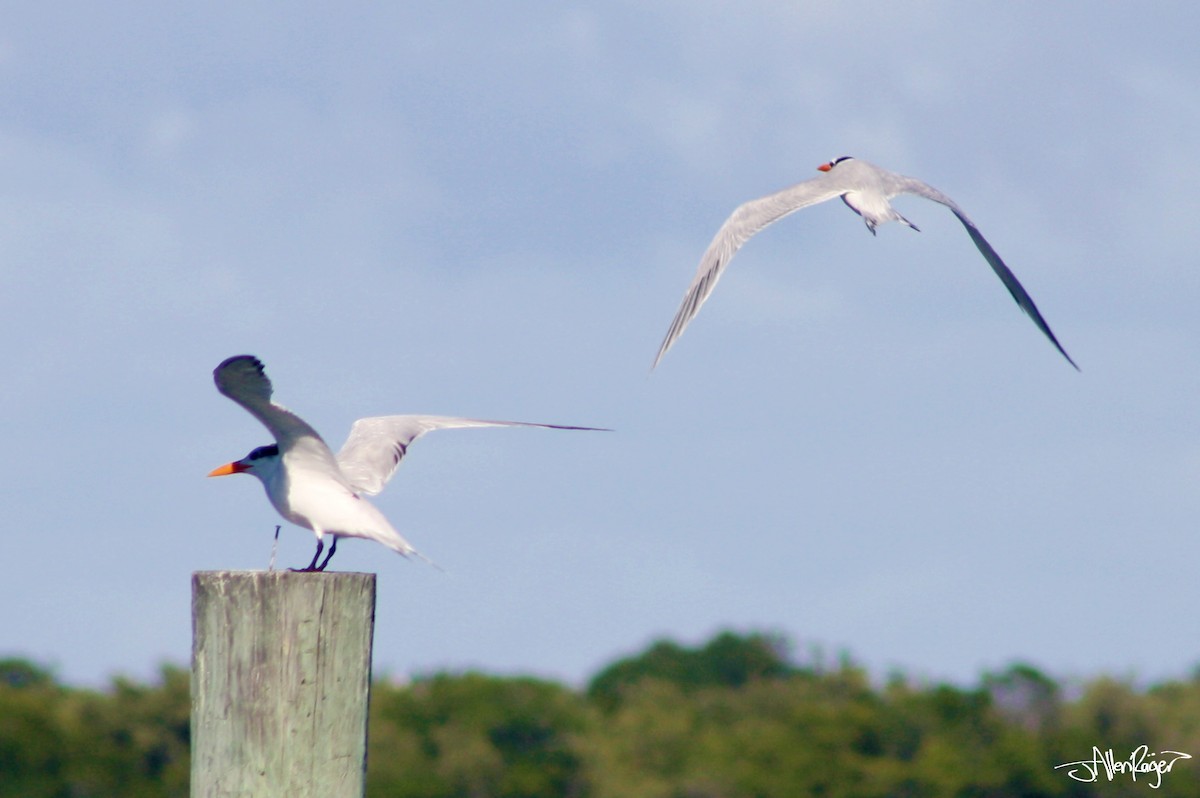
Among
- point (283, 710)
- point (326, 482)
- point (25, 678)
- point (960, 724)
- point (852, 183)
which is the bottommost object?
point (283, 710)

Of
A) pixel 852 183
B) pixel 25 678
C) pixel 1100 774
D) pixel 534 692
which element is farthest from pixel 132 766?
pixel 852 183

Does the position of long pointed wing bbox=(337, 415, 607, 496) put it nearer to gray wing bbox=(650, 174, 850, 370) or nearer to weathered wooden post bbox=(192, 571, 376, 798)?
gray wing bbox=(650, 174, 850, 370)

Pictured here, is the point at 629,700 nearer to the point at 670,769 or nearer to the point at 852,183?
the point at 670,769

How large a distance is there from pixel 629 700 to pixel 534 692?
1590 cm

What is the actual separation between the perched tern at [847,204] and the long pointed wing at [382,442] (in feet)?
5.39

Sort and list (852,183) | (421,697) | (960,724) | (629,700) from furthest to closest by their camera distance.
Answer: (629,700), (421,697), (960,724), (852,183)

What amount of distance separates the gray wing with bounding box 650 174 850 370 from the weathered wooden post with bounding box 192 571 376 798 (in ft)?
17.3

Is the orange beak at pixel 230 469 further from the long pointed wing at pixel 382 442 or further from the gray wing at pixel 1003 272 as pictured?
the gray wing at pixel 1003 272

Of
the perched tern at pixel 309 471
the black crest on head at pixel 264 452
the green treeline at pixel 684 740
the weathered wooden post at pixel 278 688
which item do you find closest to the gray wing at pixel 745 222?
the perched tern at pixel 309 471

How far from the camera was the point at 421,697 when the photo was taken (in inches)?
2178

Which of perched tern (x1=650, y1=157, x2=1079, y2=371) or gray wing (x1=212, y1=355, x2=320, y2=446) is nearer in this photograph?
gray wing (x1=212, y1=355, x2=320, y2=446)

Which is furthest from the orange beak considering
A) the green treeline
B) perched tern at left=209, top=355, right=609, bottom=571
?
the green treeline

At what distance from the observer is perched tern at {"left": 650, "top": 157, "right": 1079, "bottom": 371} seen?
35.8ft

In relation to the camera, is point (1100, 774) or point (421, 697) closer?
point (1100, 774)
